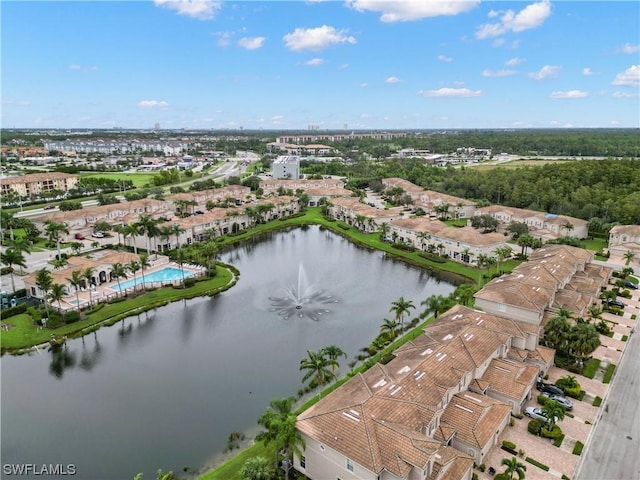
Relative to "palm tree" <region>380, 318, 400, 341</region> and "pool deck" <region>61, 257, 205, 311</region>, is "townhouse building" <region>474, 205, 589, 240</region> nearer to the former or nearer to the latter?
"palm tree" <region>380, 318, 400, 341</region>

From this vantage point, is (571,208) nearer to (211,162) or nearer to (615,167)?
(615,167)

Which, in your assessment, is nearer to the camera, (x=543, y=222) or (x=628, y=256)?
(x=628, y=256)

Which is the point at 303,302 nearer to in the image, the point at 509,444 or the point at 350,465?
the point at 509,444

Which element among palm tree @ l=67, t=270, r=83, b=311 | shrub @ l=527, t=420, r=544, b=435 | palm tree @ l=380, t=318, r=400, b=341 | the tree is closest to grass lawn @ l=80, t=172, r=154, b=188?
palm tree @ l=67, t=270, r=83, b=311

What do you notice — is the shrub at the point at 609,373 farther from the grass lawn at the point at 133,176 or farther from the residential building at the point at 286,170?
the grass lawn at the point at 133,176

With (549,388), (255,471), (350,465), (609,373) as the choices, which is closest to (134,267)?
(255,471)

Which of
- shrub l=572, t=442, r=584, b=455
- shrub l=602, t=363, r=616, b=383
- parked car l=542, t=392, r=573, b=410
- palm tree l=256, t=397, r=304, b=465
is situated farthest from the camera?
shrub l=602, t=363, r=616, b=383

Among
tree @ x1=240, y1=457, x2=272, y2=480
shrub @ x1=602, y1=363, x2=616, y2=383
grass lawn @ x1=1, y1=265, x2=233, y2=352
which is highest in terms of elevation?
tree @ x1=240, y1=457, x2=272, y2=480
